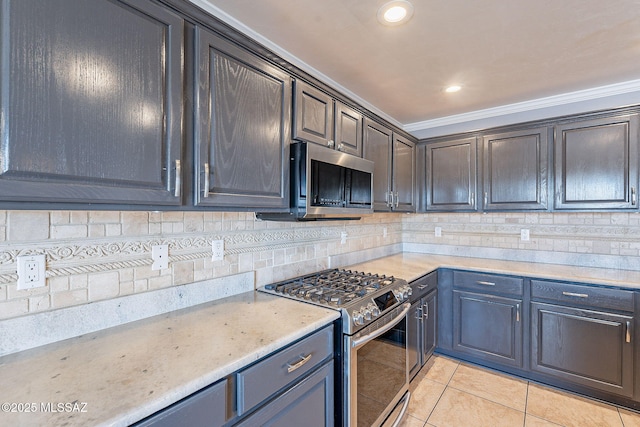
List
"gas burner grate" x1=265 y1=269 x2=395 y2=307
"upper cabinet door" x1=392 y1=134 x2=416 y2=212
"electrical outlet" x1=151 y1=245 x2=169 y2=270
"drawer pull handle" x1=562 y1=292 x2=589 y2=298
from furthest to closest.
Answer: "upper cabinet door" x1=392 y1=134 x2=416 y2=212 < "drawer pull handle" x1=562 y1=292 x2=589 y2=298 < "gas burner grate" x1=265 y1=269 x2=395 y2=307 < "electrical outlet" x1=151 y1=245 x2=169 y2=270

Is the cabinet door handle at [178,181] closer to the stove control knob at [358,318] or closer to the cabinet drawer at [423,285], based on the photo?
the stove control knob at [358,318]

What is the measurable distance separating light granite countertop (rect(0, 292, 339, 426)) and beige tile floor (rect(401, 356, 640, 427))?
1.32 m

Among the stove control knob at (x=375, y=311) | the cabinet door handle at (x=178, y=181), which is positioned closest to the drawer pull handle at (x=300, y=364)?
the stove control knob at (x=375, y=311)

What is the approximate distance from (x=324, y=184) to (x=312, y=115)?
1.41 ft

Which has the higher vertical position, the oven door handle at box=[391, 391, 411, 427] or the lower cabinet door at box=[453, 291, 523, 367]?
the lower cabinet door at box=[453, 291, 523, 367]

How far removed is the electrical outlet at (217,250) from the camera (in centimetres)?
166

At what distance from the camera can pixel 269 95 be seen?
1.55 meters

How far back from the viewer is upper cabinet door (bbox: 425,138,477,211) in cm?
297

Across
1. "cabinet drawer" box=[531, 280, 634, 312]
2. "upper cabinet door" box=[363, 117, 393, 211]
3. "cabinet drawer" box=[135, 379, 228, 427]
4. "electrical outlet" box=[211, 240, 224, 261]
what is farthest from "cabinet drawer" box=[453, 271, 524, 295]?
"cabinet drawer" box=[135, 379, 228, 427]

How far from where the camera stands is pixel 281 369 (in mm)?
1160

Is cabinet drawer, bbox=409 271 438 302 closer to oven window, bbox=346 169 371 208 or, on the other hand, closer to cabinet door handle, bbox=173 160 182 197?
oven window, bbox=346 169 371 208

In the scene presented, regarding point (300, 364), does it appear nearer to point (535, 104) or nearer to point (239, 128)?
point (239, 128)

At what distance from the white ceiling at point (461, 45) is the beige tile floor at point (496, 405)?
2427mm

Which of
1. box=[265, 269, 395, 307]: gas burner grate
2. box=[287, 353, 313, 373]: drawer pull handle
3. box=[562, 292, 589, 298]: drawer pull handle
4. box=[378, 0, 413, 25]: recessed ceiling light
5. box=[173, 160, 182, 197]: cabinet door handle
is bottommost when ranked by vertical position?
box=[287, 353, 313, 373]: drawer pull handle
